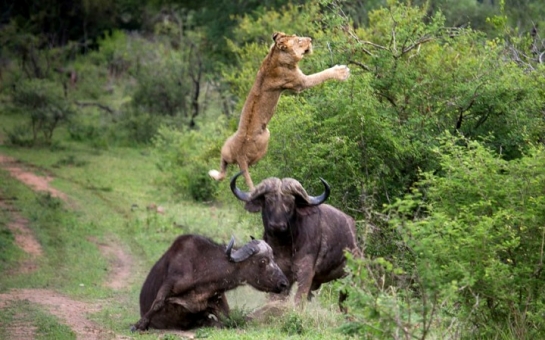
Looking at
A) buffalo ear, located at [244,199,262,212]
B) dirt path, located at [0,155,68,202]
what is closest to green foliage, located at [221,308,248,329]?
buffalo ear, located at [244,199,262,212]

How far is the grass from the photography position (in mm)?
12750

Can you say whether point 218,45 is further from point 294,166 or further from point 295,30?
point 294,166

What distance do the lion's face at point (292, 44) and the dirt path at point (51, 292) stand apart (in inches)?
155

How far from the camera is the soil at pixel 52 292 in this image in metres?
12.6

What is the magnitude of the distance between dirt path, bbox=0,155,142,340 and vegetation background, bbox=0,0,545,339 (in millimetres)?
219

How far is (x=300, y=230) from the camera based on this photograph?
12.9 metres

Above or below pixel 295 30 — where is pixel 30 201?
below

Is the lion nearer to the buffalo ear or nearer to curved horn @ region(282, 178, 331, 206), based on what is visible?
the buffalo ear

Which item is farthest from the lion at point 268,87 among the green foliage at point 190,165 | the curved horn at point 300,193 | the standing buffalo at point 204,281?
the green foliage at point 190,165

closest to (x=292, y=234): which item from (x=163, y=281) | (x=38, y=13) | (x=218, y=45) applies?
(x=163, y=281)

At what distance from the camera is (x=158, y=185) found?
1121 inches

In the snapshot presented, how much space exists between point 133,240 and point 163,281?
881 cm

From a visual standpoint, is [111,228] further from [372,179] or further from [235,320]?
[235,320]

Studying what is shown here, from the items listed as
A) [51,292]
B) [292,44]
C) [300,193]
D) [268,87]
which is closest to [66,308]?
[51,292]
